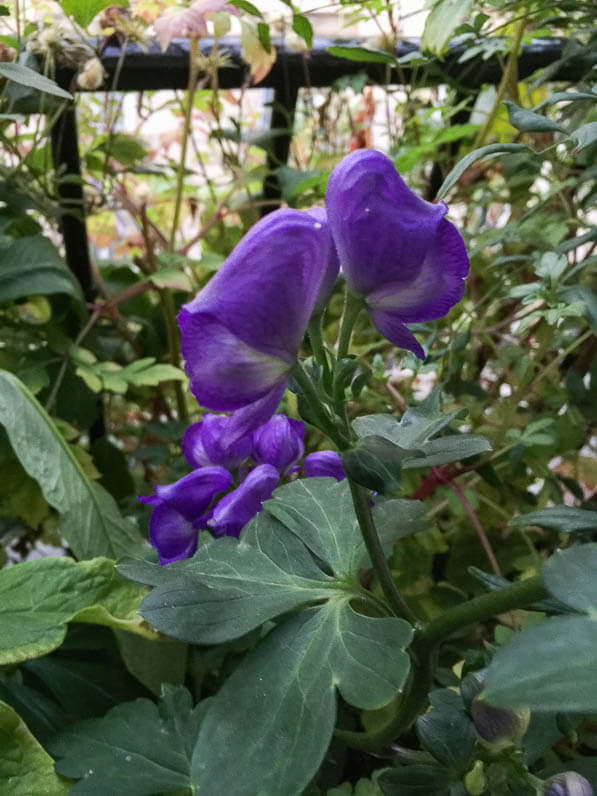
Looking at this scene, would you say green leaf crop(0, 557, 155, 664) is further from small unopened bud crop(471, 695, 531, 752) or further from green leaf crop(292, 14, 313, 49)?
green leaf crop(292, 14, 313, 49)

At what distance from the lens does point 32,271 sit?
77 cm

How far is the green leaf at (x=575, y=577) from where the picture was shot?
0.24 metres

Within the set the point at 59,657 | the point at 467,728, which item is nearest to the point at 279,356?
the point at 467,728

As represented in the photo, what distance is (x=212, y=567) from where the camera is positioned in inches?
13.6

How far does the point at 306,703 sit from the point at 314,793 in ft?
0.53

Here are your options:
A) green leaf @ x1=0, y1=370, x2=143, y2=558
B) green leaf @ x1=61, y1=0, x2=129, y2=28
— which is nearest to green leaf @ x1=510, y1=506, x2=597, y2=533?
green leaf @ x1=0, y1=370, x2=143, y2=558

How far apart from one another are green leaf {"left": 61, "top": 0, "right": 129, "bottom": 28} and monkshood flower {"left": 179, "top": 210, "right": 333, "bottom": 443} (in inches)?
18.0

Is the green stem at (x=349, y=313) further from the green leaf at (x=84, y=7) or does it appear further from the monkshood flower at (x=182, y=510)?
the green leaf at (x=84, y=7)

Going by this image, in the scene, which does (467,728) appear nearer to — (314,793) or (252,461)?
(314,793)

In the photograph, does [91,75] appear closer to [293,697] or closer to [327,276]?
[327,276]

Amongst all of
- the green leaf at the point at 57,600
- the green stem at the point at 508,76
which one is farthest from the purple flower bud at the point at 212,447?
the green stem at the point at 508,76

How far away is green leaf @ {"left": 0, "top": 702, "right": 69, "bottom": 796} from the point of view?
0.45 meters

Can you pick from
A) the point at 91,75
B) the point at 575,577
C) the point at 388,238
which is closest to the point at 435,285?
the point at 388,238

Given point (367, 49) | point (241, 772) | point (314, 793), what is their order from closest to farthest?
point (241, 772) → point (314, 793) → point (367, 49)
